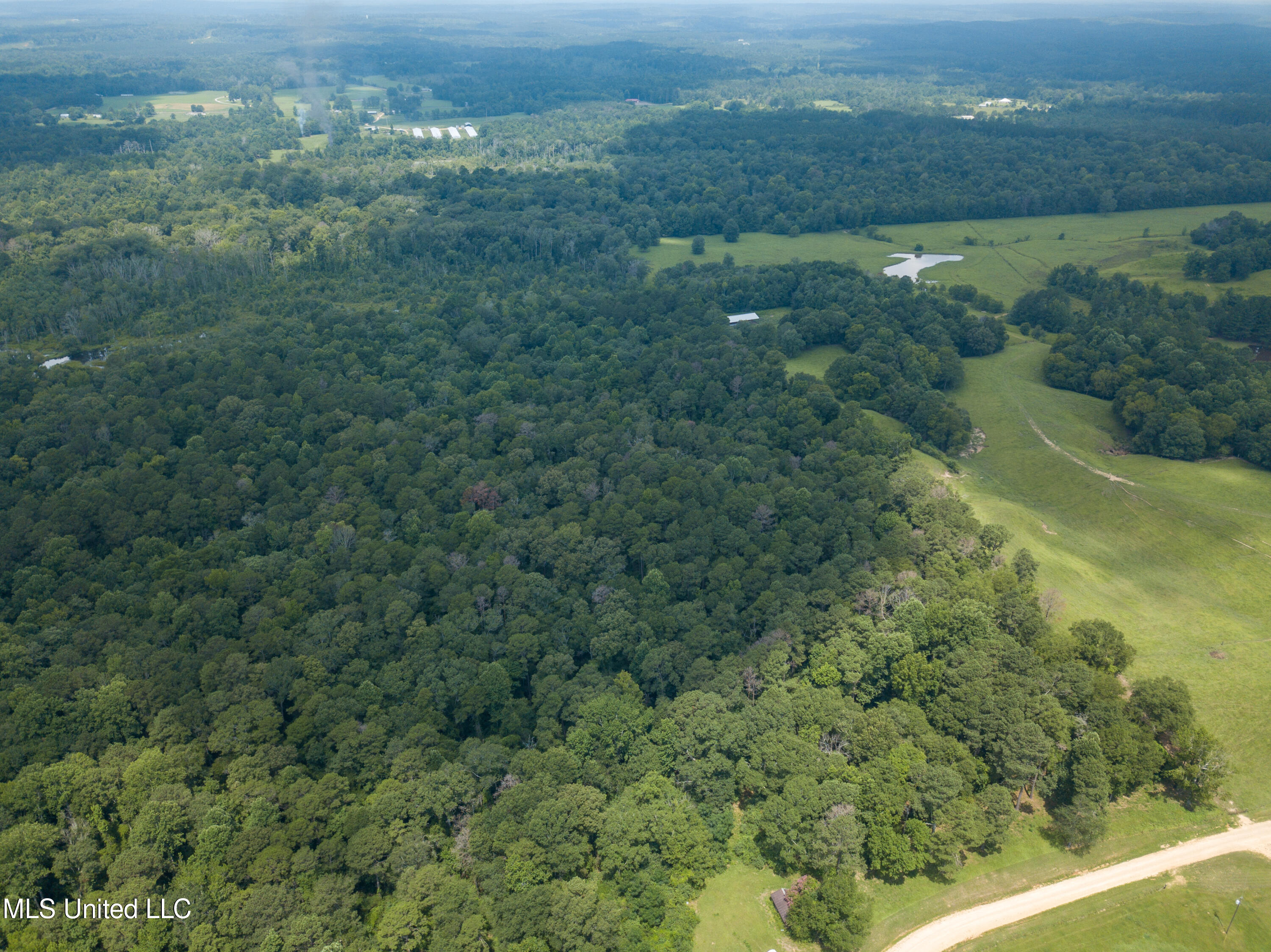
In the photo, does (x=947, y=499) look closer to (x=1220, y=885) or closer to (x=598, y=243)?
(x=1220, y=885)

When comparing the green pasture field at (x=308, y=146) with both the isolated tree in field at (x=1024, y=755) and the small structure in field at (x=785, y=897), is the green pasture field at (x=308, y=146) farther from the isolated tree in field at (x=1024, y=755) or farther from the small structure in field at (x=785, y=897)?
the isolated tree in field at (x=1024, y=755)

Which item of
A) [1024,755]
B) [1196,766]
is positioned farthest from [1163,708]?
[1024,755]

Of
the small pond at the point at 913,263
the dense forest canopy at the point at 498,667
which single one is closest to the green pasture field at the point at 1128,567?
the dense forest canopy at the point at 498,667

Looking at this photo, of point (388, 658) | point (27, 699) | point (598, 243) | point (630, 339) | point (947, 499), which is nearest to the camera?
point (27, 699)

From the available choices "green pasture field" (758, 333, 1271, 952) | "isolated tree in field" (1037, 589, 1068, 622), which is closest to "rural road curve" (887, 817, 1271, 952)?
"green pasture field" (758, 333, 1271, 952)

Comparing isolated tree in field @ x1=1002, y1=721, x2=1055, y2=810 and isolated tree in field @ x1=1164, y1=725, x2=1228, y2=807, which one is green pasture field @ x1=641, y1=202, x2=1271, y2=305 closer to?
isolated tree in field @ x1=1164, y1=725, x2=1228, y2=807

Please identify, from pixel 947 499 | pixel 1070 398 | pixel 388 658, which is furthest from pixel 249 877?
pixel 1070 398
